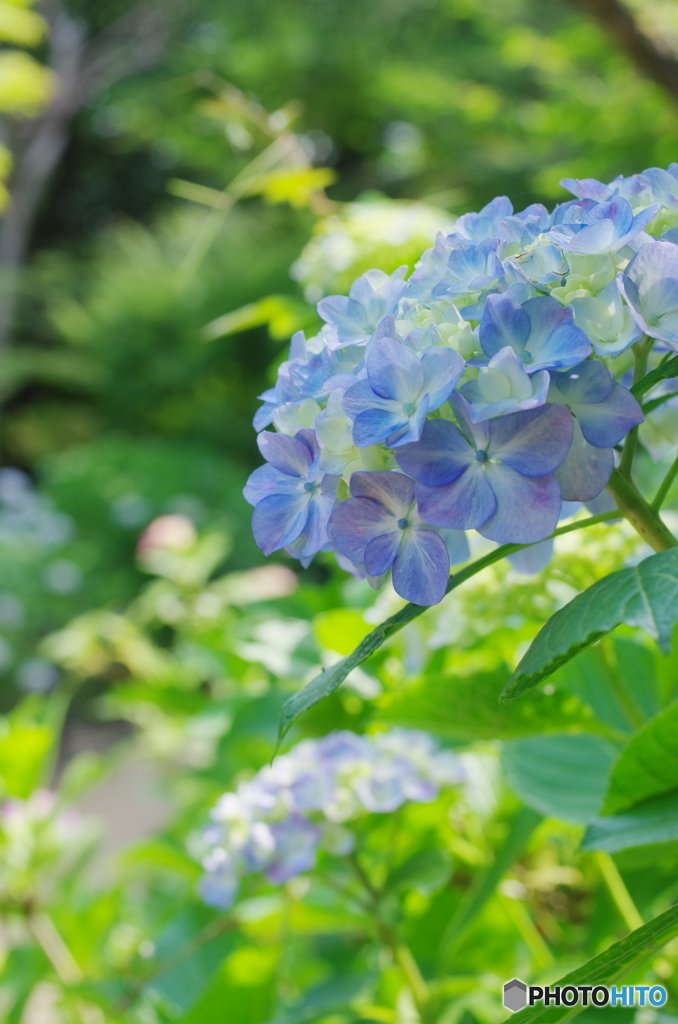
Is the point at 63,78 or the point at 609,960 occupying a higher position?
the point at 609,960

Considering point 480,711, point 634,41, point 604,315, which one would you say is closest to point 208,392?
point 634,41

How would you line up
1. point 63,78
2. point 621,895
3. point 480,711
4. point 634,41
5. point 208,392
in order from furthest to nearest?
point 63,78 → point 208,392 → point 634,41 → point 621,895 → point 480,711

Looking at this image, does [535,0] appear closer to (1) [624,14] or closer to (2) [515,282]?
(1) [624,14]

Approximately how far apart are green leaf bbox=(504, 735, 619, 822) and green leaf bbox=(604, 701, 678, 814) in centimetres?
12

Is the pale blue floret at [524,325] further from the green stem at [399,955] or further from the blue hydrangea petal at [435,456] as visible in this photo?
the green stem at [399,955]

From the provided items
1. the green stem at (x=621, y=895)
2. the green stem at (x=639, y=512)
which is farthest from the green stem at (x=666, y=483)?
the green stem at (x=621, y=895)

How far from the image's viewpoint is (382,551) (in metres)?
0.26

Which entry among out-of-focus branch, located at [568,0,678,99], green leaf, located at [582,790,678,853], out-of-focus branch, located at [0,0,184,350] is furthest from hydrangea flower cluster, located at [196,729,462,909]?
out-of-focus branch, located at [0,0,184,350]

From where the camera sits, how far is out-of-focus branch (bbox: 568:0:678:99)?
1513 mm

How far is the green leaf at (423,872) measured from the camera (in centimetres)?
49

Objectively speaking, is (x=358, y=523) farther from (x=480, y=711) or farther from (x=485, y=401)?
(x=480, y=711)

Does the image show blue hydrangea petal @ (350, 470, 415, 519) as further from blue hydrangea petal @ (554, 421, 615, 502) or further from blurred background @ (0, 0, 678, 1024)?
blurred background @ (0, 0, 678, 1024)

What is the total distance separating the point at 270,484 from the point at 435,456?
0.23ft

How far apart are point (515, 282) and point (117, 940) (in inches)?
26.7
